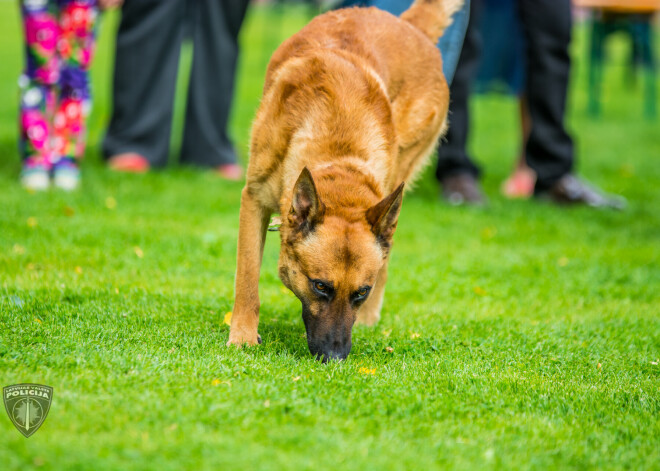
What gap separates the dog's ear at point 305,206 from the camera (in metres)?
3.69

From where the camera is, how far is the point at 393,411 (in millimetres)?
3344

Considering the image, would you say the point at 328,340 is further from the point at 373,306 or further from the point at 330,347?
the point at 373,306

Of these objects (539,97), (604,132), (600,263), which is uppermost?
(539,97)

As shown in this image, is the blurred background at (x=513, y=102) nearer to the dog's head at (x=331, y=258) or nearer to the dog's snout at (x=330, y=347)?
the dog's head at (x=331, y=258)

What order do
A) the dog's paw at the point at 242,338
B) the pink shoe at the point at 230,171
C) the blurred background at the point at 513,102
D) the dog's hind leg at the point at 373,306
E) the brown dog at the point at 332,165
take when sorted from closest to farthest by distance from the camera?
the brown dog at the point at 332,165
the dog's paw at the point at 242,338
the dog's hind leg at the point at 373,306
the pink shoe at the point at 230,171
the blurred background at the point at 513,102

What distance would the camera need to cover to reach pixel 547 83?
320 inches

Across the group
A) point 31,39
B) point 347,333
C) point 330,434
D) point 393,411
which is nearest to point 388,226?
point 347,333

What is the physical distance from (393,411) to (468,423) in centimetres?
33

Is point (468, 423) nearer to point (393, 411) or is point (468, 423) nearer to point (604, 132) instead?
point (393, 411)

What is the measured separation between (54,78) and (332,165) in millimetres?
3917

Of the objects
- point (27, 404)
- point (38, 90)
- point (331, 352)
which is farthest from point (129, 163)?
point (27, 404)

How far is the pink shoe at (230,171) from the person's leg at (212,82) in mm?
50


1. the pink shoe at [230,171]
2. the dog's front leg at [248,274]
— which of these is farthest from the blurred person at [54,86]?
the dog's front leg at [248,274]

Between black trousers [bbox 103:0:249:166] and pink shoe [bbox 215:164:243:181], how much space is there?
0.20 ft
